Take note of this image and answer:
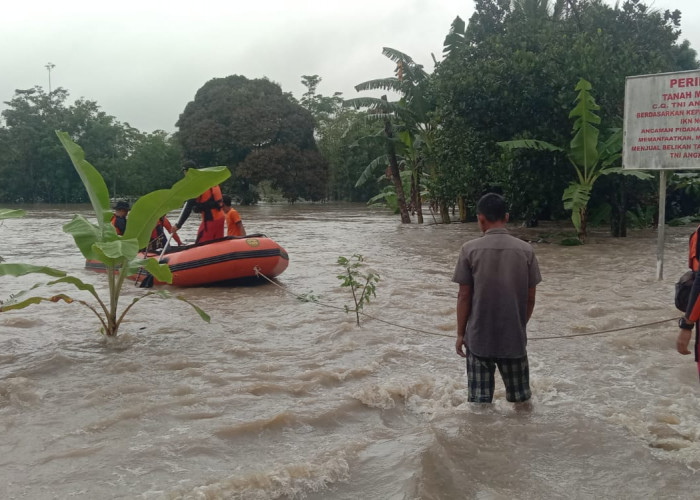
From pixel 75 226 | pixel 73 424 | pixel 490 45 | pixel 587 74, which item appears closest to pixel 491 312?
pixel 73 424

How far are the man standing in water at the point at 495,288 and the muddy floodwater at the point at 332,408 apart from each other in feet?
1.71

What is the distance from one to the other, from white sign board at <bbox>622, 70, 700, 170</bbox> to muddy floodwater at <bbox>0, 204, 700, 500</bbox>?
2.19 metres

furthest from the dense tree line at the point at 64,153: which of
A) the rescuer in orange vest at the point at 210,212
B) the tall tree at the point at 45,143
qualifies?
the rescuer in orange vest at the point at 210,212

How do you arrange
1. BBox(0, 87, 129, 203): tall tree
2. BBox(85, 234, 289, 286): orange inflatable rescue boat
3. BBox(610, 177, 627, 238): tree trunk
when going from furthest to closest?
BBox(0, 87, 129, 203): tall tree < BBox(610, 177, 627, 238): tree trunk < BBox(85, 234, 289, 286): orange inflatable rescue boat

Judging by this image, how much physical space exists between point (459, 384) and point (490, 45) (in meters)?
12.3

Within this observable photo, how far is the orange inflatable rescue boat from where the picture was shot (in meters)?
8.63

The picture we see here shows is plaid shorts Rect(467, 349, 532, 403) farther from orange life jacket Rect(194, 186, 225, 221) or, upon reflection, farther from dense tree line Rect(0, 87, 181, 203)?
dense tree line Rect(0, 87, 181, 203)

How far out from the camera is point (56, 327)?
6375mm

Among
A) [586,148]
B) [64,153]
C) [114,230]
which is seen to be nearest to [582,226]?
[586,148]

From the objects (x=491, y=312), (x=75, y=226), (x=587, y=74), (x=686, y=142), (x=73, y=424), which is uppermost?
(x=587, y=74)

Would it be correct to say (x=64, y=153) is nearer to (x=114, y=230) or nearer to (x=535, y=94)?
(x=535, y=94)

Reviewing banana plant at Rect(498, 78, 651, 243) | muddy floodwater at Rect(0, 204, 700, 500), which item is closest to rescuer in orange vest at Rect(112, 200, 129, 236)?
muddy floodwater at Rect(0, 204, 700, 500)

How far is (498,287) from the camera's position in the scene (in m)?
3.52

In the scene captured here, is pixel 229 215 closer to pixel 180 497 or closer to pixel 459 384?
pixel 459 384
